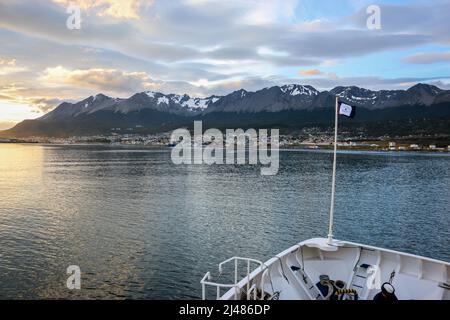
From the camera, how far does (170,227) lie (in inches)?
1951

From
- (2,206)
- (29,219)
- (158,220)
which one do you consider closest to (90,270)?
(158,220)

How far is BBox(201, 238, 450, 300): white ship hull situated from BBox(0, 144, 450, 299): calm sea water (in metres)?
10.4

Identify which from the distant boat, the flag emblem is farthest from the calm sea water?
the flag emblem

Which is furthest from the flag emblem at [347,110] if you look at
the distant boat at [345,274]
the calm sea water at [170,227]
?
the calm sea water at [170,227]

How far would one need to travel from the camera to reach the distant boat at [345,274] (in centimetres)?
1870

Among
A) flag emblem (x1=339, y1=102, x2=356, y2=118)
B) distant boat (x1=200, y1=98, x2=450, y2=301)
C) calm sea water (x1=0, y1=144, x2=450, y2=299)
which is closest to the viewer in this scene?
distant boat (x1=200, y1=98, x2=450, y2=301)

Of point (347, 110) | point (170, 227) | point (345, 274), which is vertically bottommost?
point (170, 227)

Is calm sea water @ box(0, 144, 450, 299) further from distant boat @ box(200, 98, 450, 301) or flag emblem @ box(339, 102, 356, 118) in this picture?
flag emblem @ box(339, 102, 356, 118)

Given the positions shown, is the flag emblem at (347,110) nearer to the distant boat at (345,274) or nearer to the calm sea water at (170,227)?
the distant boat at (345,274)

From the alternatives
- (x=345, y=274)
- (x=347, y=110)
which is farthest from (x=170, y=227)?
(x=347, y=110)

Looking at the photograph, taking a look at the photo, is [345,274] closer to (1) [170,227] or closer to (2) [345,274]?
(2) [345,274]

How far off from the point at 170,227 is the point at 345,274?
103ft

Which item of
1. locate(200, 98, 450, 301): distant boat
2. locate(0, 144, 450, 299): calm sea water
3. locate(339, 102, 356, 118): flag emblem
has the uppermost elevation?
locate(339, 102, 356, 118): flag emblem

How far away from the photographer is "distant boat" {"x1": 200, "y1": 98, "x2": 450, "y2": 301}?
18.7 m
